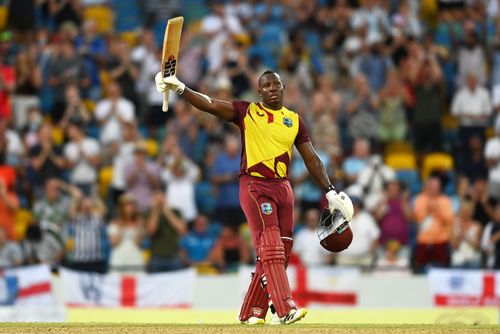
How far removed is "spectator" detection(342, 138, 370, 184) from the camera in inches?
785

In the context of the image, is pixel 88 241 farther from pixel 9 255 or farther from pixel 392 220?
pixel 392 220

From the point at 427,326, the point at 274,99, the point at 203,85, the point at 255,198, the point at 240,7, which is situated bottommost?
the point at 427,326

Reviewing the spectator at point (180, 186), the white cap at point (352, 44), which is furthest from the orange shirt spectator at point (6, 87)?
the white cap at point (352, 44)

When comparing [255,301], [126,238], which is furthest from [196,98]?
[126,238]

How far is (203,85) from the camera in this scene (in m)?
21.9

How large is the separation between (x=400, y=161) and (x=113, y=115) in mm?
5088

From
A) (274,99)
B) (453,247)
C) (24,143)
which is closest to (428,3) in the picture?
(453,247)

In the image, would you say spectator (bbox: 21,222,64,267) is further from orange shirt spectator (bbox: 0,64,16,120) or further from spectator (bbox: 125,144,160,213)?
orange shirt spectator (bbox: 0,64,16,120)

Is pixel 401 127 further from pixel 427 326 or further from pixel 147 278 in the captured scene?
pixel 427 326

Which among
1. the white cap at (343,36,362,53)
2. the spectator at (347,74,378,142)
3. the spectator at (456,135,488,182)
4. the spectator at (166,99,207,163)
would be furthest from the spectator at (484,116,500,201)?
the spectator at (166,99,207,163)

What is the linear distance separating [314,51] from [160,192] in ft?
16.6

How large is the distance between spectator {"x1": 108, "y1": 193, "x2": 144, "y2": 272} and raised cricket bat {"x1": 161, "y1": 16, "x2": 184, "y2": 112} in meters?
7.33

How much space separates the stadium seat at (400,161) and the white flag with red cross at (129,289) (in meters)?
4.87

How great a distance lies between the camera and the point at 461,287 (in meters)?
18.5
